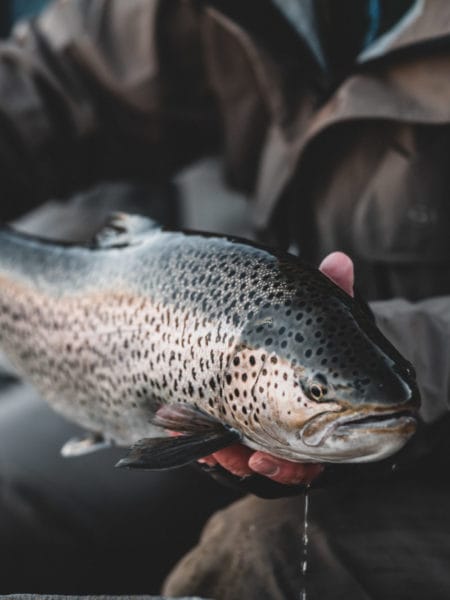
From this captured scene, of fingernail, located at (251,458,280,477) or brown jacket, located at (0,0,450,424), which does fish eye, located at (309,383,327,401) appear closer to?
fingernail, located at (251,458,280,477)

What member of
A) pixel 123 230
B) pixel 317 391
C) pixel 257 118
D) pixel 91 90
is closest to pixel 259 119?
pixel 257 118

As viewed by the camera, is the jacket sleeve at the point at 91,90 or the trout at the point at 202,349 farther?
the jacket sleeve at the point at 91,90

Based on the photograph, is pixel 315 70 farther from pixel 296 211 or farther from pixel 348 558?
pixel 348 558

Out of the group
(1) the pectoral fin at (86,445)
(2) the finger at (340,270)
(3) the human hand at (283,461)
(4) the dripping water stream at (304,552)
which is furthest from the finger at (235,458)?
(1) the pectoral fin at (86,445)

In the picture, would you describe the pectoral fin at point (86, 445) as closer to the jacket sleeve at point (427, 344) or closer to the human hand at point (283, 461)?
the human hand at point (283, 461)

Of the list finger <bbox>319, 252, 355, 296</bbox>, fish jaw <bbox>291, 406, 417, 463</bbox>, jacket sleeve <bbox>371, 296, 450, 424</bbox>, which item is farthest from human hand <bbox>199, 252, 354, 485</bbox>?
jacket sleeve <bbox>371, 296, 450, 424</bbox>

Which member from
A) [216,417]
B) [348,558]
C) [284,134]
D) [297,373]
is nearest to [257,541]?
[348,558]

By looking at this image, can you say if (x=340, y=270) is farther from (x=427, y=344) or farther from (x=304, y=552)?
(x=304, y=552)
